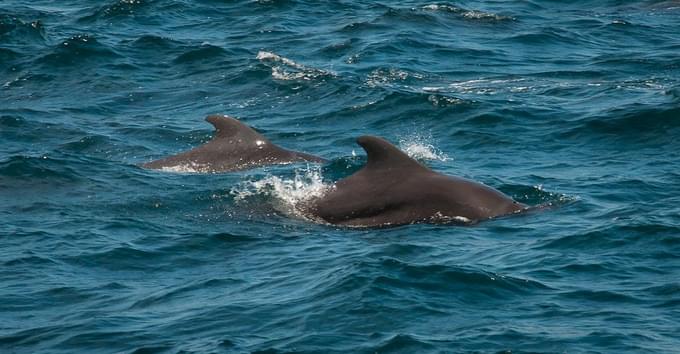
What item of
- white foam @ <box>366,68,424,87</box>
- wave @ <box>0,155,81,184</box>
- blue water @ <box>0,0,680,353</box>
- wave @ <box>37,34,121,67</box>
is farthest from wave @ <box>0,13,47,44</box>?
wave @ <box>0,155,81,184</box>

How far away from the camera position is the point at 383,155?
→ 18297mm

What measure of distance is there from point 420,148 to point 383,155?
204 inches

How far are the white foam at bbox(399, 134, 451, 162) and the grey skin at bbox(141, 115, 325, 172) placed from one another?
171cm

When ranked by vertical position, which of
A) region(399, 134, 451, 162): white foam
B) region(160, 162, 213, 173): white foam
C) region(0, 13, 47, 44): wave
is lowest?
region(0, 13, 47, 44): wave

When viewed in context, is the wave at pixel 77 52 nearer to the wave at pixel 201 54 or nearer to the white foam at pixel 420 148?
the wave at pixel 201 54

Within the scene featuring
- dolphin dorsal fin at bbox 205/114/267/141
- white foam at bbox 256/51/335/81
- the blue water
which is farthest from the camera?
white foam at bbox 256/51/335/81

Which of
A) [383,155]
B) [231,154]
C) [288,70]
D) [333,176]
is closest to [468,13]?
[288,70]

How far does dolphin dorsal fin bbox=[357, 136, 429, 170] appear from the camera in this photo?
59.4 feet

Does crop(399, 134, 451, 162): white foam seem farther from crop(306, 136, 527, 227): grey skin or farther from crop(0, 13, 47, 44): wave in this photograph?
crop(0, 13, 47, 44): wave

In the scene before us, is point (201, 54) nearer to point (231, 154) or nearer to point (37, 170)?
point (231, 154)

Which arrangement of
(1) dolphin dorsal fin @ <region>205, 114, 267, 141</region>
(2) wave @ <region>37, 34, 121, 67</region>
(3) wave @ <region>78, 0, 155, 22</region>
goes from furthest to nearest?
(3) wave @ <region>78, 0, 155, 22</region>
(2) wave @ <region>37, 34, 121, 67</region>
(1) dolphin dorsal fin @ <region>205, 114, 267, 141</region>

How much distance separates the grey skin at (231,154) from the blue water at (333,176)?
45cm

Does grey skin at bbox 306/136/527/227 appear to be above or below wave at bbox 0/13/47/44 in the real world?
above

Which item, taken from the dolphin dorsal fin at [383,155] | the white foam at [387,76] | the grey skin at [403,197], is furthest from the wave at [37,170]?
the white foam at [387,76]
